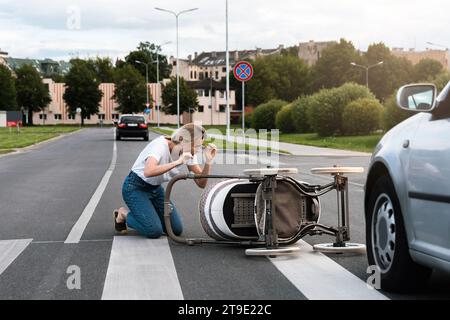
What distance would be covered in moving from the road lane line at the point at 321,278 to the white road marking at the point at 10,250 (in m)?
2.26

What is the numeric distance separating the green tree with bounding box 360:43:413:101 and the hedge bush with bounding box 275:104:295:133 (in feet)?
171

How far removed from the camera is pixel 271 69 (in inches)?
5133

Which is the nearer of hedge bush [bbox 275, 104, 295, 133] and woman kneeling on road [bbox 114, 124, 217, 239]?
woman kneeling on road [bbox 114, 124, 217, 239]

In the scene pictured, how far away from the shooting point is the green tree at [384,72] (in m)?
109

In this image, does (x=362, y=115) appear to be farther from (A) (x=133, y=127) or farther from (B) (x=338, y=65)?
(B) (x=338, y=65)

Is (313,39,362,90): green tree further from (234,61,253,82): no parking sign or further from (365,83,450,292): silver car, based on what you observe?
(365,83,450,292): silver car

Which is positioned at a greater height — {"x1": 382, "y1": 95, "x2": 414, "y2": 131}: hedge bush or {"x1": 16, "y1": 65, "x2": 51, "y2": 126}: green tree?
{"x1": 16, "y1": 65, "x2": 51, "y2": 126}: green tree

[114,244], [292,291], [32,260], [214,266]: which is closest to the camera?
[292,291]

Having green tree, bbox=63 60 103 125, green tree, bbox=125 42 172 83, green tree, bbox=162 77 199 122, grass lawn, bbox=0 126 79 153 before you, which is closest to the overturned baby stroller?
grass lawn, bbox=0 126 79 153

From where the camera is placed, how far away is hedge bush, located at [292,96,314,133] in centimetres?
5284

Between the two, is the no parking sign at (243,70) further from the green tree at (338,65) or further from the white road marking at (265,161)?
the green tree at (338,65)
